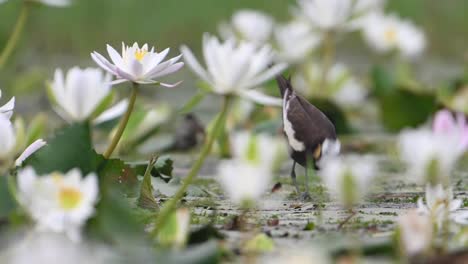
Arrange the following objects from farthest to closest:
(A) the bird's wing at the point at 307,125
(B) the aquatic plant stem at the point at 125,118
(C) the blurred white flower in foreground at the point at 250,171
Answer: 1. (A) the bird's wing at the point at 307,125
2. (B) the aquatic plant stem at the point at 125,118
3. (C) the blurred white flower in foreground at the point at 250,171

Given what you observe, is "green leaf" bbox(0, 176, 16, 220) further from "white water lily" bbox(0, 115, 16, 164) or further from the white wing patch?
the white wing patch

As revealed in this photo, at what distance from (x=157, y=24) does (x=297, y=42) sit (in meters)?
3.00

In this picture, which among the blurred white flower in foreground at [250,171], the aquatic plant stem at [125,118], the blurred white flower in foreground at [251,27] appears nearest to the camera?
the blurred white flower in foreground at [250,171]

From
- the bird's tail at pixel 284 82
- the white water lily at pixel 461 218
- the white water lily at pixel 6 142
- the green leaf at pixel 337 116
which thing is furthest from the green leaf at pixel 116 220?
the green leaf at pixel 337 116

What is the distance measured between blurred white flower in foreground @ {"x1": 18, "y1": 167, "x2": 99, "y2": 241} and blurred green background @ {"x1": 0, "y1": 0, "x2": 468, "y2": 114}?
4963mm

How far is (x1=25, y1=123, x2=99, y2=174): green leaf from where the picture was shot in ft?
5.40

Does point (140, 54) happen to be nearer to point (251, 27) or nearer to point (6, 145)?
point (6, 145)

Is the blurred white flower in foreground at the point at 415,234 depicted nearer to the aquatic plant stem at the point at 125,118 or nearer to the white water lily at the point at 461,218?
the white water lily at the point at 461,218

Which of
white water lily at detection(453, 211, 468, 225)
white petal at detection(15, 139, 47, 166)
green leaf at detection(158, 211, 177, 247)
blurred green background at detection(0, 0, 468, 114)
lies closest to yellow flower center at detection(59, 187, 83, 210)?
green leaf at detection(158, 211, 177, 247)

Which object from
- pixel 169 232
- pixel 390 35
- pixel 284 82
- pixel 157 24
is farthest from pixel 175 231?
pixel 157 24

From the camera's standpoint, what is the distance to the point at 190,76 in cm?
687

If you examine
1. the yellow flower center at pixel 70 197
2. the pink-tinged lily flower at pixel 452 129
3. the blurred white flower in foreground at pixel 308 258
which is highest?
the pink-tinged lily flower at pixel 452 129

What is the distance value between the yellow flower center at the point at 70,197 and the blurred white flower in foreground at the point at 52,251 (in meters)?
0.05

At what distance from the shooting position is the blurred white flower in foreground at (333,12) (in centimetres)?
399
